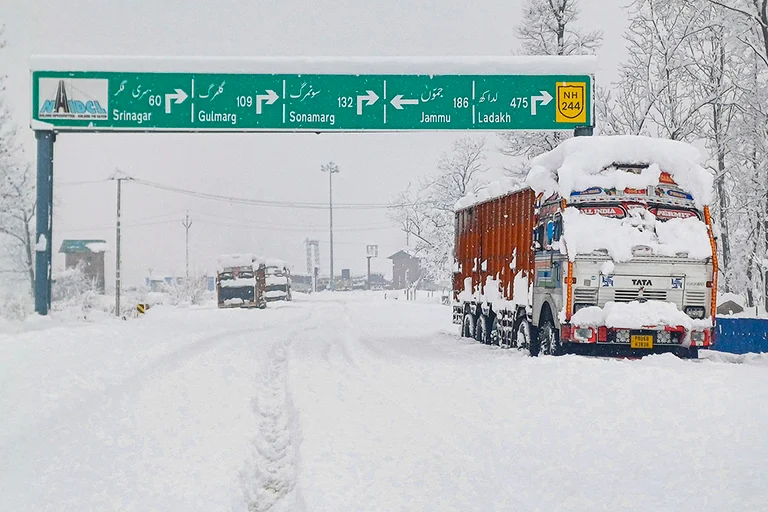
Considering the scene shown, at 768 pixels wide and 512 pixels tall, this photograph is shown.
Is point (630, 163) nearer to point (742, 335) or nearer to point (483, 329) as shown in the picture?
point (742, 335)

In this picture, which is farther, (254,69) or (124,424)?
(254,69)

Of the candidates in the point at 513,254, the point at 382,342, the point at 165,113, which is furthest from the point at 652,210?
the point at 165,113

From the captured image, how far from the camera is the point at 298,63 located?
21.3 m

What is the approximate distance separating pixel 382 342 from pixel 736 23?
14.2m

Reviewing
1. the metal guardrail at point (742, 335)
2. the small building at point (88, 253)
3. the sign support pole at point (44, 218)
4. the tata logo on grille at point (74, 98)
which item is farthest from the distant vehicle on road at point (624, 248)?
the small building at point (88, 253)

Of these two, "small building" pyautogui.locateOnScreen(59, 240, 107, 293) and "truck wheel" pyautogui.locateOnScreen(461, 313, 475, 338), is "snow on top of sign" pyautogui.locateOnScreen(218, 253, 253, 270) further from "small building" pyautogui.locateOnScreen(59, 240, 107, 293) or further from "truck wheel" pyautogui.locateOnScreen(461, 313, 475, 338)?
"small building" pyautogui.locateOnScreen(59, 240, 107, 293)

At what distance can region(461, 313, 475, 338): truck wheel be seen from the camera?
20812mm

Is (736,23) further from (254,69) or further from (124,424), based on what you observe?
(124,424)

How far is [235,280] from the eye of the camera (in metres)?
47.0

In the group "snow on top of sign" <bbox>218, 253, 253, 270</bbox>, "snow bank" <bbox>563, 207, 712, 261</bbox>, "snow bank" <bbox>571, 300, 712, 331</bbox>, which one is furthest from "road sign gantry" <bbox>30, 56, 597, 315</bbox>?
"snow on top of sign" <bbox>218, 253, 253, 270</bbox>

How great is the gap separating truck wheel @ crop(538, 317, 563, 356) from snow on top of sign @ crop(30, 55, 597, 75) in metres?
8.86

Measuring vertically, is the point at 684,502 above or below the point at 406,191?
below

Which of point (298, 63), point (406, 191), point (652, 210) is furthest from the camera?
point (406, 191)

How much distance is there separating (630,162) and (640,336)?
116 inches
